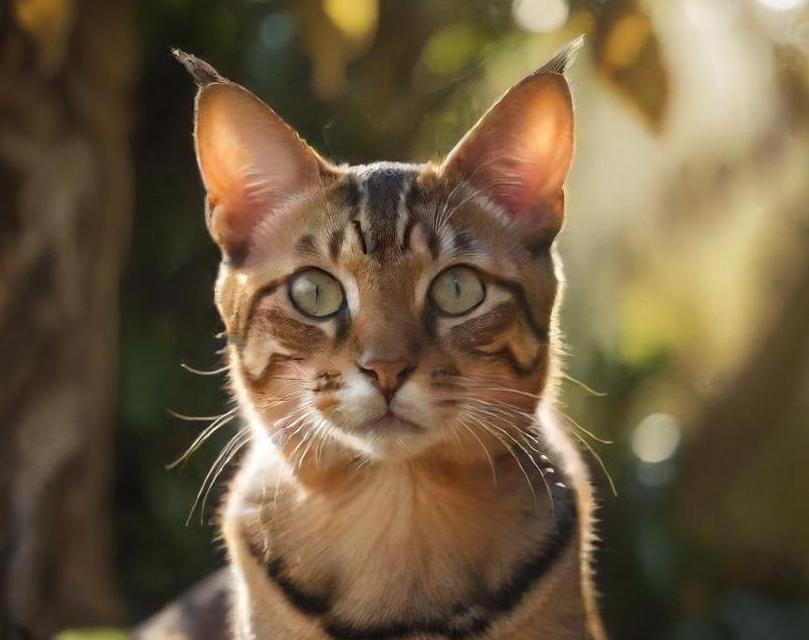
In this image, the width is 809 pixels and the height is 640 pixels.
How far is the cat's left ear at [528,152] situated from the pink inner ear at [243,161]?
13 cm

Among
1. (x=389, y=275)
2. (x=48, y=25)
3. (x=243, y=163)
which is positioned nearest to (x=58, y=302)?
(x=48, y=25)

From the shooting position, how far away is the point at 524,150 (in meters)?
0.93

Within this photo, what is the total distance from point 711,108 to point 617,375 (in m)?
0.44

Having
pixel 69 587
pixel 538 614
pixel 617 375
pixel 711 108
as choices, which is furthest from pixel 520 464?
pixel 69 587

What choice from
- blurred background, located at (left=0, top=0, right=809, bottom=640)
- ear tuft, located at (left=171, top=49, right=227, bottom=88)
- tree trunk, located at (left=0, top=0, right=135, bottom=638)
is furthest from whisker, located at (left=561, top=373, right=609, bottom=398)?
tree trunk, located at (left=0, top=0, right=135, bottom=638)

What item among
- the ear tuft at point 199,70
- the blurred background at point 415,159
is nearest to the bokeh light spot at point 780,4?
the blurred background at point 415,159

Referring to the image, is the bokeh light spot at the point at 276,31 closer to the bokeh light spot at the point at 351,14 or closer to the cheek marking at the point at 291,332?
the bokeh light spot at the point at 351,14

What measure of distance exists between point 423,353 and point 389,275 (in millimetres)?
72

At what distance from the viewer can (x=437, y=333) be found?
897 millimetres

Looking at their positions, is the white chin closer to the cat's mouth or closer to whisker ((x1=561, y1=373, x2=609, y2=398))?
the cat's mouth

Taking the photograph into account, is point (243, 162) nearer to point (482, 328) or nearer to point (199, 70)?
point (199, 70)

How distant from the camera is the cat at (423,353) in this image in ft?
2.95

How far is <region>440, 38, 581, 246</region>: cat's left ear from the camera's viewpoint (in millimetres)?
898

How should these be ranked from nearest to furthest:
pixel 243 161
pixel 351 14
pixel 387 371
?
pixel 387 371 < pixel 243 161 < pixel 351 14
